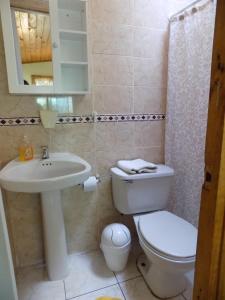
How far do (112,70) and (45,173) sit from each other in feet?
2.81

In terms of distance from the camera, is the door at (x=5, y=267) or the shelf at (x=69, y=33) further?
the shelf at (x=69, y=33)

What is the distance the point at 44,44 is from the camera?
1.31 m

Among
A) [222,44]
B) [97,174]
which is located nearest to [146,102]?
[97,174]

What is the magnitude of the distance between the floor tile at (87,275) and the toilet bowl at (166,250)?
28 cm

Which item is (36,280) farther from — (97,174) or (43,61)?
(43,61)

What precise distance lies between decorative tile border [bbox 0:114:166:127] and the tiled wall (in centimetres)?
3

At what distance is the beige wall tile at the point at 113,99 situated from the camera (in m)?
1.52

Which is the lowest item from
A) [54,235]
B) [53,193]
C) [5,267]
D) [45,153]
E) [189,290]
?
[189,290]

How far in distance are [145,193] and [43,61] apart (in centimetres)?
111

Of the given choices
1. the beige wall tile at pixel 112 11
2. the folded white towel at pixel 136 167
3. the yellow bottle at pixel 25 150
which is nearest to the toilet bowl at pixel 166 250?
the folded white towel at pixel 136 167

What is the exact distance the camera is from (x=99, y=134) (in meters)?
1.58

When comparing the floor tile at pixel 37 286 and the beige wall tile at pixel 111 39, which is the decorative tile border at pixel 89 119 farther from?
the floor tile at pixel 37 286

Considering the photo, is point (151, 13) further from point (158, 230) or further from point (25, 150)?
point (158, 230)

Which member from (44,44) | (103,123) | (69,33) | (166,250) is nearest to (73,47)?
(69,33)
